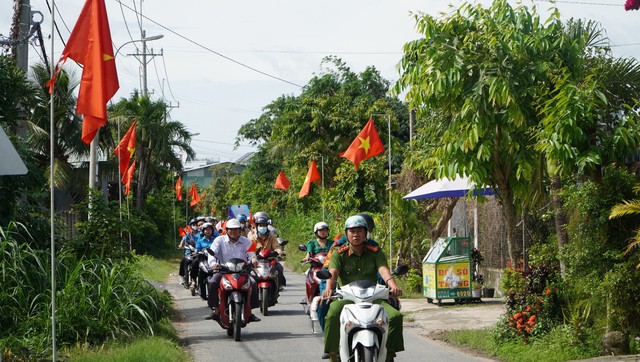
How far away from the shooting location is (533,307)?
1210 centimetres

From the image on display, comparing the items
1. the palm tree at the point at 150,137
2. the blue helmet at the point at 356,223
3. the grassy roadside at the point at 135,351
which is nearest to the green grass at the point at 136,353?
the grassy roadside at the point at 135,351

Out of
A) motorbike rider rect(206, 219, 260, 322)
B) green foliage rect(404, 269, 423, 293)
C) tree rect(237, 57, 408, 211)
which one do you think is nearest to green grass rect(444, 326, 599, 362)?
motorbike rider rect(206, 219, 260, 322)

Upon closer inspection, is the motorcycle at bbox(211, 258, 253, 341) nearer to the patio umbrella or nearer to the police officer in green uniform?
the police officer in green uniform

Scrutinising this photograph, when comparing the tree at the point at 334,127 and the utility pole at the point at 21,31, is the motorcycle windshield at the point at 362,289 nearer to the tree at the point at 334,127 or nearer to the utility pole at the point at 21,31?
the utility pole at the point at 21,31

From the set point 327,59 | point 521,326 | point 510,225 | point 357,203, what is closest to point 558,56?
point 510,225

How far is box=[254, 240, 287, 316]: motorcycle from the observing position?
55.6ft

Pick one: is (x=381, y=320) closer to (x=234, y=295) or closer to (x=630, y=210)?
(x=630, y=210)

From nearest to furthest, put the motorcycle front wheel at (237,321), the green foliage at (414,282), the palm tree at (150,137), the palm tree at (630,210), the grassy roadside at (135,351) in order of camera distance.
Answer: the palm tree at (630,210) → the grassy roadside at (135,351) → the motorcycle front wheel at (237,321) → the green foliage at (414,282) → the palm tree at (150,137)

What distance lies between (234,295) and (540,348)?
4.69m

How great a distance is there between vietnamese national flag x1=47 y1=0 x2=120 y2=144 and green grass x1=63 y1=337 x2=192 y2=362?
8.78ft

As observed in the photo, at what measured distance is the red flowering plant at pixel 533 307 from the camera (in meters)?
11.9

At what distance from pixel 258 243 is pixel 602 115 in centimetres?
906

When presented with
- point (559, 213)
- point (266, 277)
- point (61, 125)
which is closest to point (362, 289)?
point (559, 213)

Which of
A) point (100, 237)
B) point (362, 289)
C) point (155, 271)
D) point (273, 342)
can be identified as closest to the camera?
point (362, 289)
